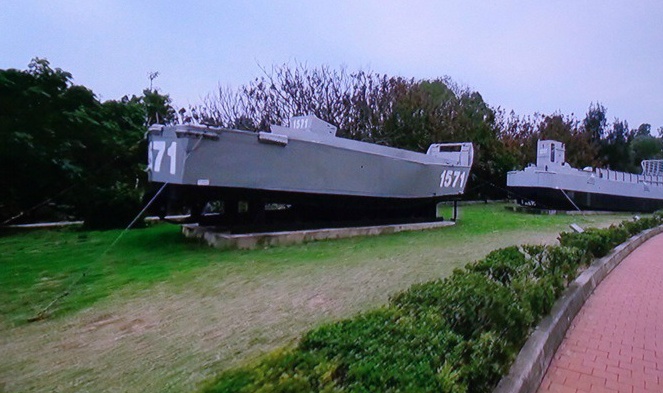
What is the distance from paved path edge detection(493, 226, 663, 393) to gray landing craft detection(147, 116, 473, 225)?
15.5 feet

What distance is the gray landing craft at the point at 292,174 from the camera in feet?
24.0

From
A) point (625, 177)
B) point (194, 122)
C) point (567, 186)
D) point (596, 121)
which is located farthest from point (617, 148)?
point (194, 122)

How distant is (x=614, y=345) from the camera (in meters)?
3.87

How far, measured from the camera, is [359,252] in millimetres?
7660

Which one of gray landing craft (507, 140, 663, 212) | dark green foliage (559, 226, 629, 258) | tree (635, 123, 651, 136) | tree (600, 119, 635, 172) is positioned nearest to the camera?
dark green foliage (559, 226, 629, 258)

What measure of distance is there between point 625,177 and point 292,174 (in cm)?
1751

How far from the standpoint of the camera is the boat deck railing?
18.6 metres

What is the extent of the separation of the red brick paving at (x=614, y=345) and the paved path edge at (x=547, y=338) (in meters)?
0.07

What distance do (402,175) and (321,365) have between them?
29.2 ft

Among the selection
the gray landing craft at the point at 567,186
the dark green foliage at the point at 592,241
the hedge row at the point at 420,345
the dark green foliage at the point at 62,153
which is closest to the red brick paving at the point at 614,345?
the hedge row at the point at 420,345

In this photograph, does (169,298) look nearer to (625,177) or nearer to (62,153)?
(62,153)

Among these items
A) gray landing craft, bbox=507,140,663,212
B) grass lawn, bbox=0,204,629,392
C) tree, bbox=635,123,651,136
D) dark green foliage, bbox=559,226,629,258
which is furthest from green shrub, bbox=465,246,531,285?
tree, bbox=635,123,651,136

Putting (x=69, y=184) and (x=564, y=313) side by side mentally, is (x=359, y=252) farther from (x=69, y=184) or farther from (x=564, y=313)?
(x=69, y=184)

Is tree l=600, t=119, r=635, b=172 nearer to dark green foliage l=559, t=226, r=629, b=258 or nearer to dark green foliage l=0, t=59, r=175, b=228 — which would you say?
dark green foliage l=559, t=226, r=629, b=258
